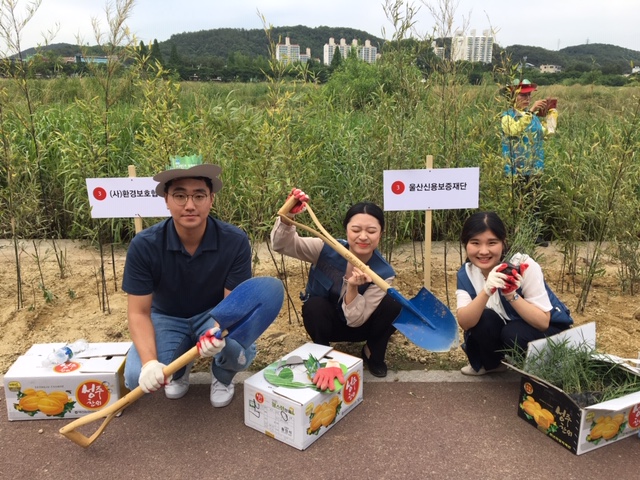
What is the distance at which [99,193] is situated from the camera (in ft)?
11.0

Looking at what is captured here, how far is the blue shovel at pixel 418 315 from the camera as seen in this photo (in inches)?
103

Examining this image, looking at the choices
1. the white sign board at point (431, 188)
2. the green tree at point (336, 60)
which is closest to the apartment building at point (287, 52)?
the white sign board at point (431, 188)

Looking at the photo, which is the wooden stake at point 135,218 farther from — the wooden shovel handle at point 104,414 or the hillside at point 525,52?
the wooden shovel handle at point 104,414

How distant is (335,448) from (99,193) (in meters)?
2.21

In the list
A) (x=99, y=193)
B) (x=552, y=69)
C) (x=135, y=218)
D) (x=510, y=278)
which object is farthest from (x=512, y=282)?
(x=552, y=69)

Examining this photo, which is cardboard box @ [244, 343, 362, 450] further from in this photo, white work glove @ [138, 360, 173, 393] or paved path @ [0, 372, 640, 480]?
white work glove @ [138, 360, 173, 393]

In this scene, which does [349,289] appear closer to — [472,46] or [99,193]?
[99,193]

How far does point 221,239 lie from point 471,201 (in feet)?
5.72

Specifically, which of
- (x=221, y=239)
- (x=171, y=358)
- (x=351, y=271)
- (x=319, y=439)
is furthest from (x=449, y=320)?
(x=171, y=358)

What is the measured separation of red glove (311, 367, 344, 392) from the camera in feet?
7.82

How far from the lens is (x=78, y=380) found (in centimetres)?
254

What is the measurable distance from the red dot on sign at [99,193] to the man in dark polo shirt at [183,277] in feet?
3.09

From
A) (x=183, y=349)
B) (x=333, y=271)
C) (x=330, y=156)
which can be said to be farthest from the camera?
(x=330, y=156)

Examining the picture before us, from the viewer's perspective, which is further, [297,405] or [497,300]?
[497,300]
